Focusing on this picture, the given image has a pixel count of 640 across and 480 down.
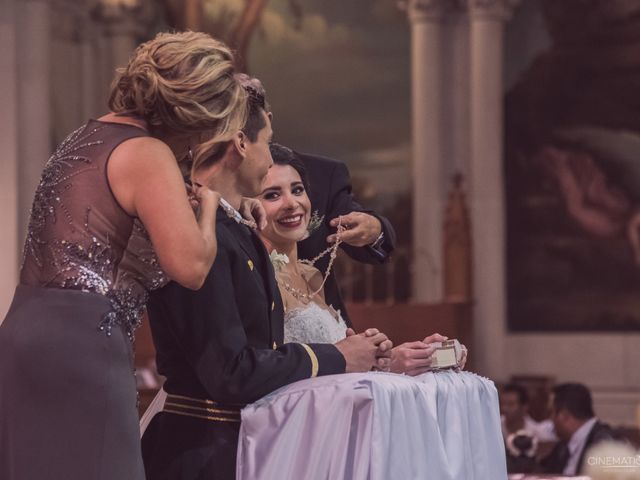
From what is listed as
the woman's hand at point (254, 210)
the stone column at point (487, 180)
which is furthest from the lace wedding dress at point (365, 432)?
the stone column at point (487, 180)

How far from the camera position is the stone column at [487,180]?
13.6m

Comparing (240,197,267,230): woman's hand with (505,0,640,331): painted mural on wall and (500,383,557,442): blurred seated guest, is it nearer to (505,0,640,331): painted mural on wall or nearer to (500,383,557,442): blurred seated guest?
(500,383,557,442): blurred seated guest

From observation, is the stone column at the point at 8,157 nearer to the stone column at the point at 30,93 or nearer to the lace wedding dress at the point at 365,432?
the stone column at the point at 30,93

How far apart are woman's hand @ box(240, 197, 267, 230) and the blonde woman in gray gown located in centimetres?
33

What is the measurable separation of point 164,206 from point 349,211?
4.94 feet

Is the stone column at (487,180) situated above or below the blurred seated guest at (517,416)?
above

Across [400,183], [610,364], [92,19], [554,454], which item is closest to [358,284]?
[400,183]

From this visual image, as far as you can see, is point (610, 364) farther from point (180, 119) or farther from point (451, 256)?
point (180, 119)

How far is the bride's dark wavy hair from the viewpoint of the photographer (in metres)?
3.86

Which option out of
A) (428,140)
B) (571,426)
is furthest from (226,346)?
(428,140)

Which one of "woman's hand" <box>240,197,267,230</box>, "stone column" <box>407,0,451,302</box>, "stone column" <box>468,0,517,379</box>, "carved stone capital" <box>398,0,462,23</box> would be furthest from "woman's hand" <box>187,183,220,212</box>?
"carved stone capital" <box>398,0,462,23</box>

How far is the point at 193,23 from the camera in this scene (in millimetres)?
14531

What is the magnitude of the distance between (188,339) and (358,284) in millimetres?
11807

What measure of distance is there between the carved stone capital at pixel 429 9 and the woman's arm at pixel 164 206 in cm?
1156
